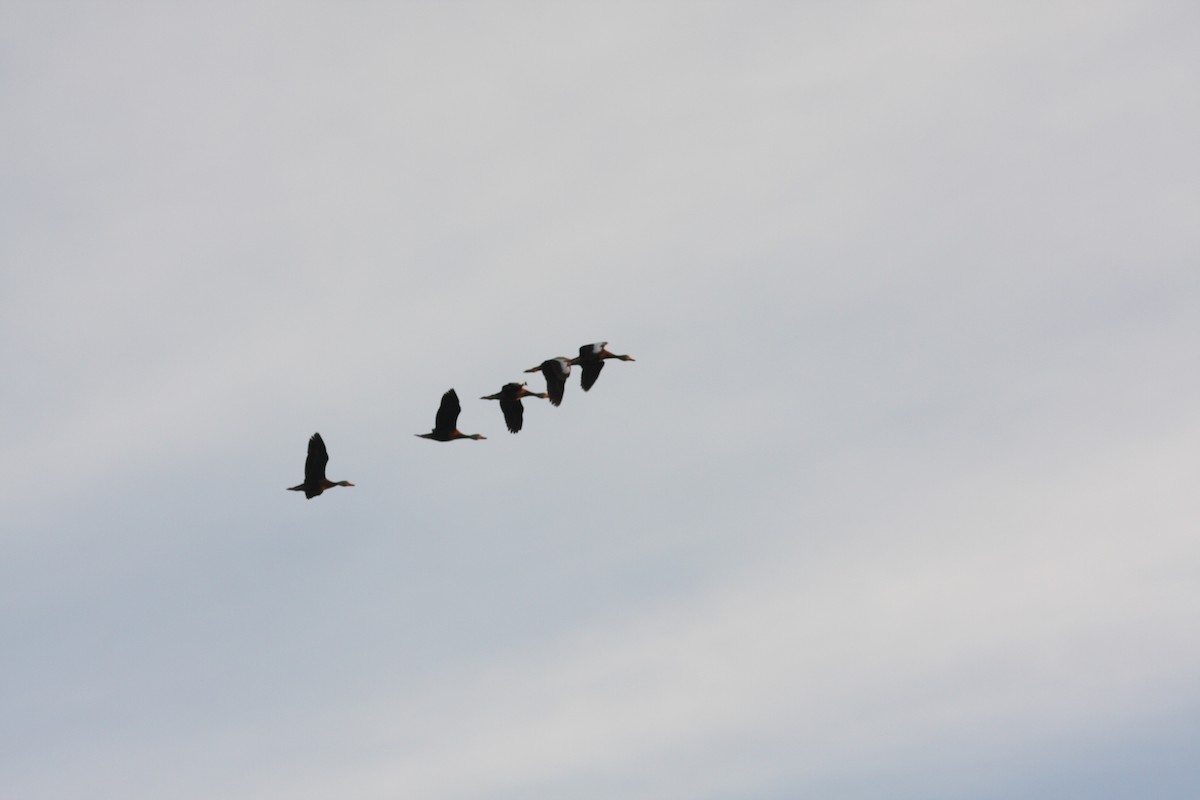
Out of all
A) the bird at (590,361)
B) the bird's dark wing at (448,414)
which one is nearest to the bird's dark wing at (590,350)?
the bird at (590,361)

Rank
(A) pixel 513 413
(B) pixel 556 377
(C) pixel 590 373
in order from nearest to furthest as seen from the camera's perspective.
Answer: (B) pixel 556 377, (A) pixel 513 413, (C) pixel 590 373

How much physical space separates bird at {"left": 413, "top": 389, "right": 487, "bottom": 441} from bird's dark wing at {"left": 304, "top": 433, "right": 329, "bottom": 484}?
10.6ft

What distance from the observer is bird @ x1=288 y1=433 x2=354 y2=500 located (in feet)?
190

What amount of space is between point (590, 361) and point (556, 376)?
131 inches

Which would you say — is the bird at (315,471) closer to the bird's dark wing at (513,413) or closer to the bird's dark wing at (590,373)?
the bird's dark wing at (513,413)

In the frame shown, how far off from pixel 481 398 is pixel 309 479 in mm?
6647

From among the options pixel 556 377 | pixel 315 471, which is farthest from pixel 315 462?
pixel 556 377

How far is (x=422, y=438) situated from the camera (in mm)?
A: 58562

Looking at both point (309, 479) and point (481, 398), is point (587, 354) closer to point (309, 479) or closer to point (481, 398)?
point (481, 398)

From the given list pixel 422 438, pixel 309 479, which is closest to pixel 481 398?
pixel 422 438

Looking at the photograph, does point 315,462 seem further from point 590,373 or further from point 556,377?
point 590,373

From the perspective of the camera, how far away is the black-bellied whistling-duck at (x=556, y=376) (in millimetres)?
59500

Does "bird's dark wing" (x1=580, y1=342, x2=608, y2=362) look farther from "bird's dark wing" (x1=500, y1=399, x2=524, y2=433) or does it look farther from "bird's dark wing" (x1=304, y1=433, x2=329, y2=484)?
"bird's dark wing" (x1=304, y1=433, x2=329, y2=484)

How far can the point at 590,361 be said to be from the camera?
6275cm
